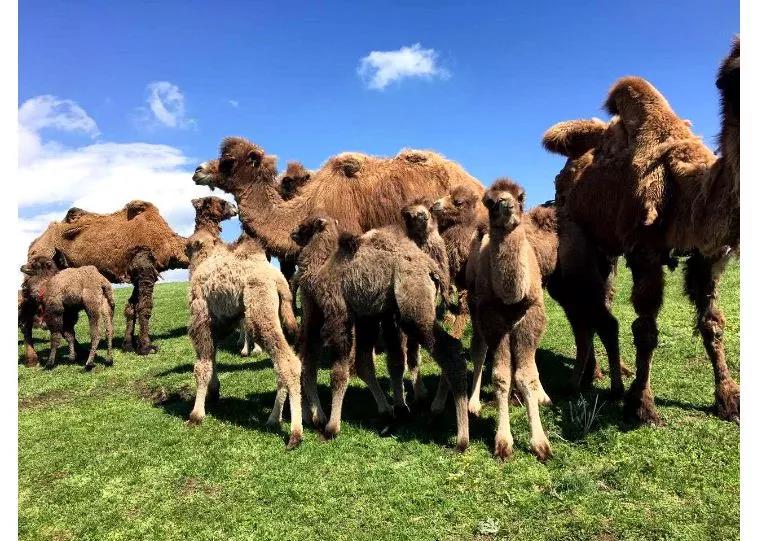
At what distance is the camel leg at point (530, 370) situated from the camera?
5.46 meters

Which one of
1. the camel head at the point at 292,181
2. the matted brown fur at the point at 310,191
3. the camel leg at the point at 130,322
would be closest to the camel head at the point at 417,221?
the matted brown fur at the point at 310,191

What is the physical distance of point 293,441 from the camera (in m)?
6.12

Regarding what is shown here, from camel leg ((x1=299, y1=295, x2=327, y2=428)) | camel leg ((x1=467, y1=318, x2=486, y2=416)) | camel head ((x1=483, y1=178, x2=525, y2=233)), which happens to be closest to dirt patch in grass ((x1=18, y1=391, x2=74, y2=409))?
camel leg ((x1=299, y1=295, x2=327, y2=428))

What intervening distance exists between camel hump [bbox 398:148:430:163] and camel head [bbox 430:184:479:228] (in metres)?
1.97

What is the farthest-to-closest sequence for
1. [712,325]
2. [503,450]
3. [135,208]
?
[135,208], [712,325], [503,450]

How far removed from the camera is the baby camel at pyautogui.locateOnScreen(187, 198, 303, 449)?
21.8ft

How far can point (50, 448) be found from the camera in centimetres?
666

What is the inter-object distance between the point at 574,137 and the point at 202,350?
6971 mm

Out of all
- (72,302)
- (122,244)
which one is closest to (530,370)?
(72,302)

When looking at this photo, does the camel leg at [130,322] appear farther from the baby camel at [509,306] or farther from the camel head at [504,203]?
the camel head at [504,203]

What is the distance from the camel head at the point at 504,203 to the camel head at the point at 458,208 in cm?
239

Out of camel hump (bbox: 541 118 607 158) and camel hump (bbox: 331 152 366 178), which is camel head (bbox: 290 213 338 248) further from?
camel hump (bbox: 541 118 607 158)

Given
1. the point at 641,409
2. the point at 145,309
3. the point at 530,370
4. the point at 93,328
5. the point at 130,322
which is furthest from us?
the point at 130,322

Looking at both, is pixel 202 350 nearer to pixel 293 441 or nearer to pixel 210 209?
pixel 293 441
